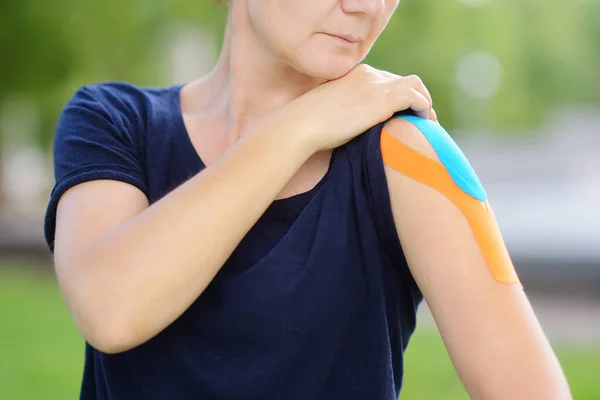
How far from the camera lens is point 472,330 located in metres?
1.15

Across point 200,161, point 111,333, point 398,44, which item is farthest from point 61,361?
point 398,44

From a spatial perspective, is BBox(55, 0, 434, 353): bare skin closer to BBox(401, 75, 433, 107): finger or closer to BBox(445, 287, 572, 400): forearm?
BBox(401, 75, 433, 107): finger

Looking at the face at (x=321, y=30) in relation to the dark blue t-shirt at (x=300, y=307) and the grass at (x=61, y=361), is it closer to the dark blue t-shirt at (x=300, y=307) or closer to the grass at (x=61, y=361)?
the dark blue t-shirt at (x=300, y=307)

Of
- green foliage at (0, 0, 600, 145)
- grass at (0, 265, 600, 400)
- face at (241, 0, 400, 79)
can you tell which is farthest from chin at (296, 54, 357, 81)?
green foliage at (0, 0, 600, 145)

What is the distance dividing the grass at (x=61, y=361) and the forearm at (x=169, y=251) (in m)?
4.22

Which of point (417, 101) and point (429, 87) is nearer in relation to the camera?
point (417, 101)

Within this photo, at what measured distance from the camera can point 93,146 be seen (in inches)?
55.1

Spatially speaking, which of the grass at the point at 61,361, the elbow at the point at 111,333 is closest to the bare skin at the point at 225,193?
the elbow at the point at 111,333

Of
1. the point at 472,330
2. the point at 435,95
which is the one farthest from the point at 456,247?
the point at 435,95

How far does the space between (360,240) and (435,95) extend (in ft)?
35.4

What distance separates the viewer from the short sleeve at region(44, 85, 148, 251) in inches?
53.7

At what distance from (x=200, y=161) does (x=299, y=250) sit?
0.30 metres

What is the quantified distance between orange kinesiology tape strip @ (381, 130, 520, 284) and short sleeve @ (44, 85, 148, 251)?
1.56 feet

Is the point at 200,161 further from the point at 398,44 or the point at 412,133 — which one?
the point at 398,44
